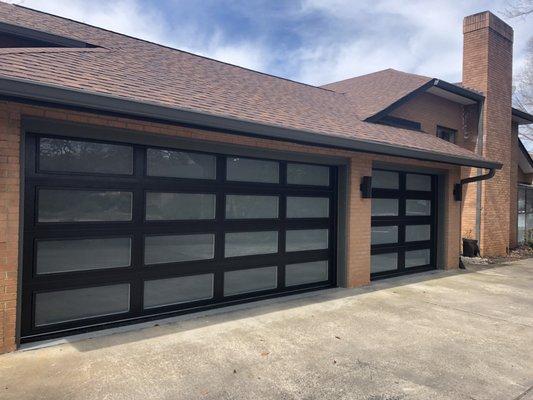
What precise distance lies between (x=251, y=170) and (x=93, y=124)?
2.67 metres

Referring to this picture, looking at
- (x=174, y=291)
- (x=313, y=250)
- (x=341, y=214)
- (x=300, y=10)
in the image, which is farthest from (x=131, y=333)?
(x=300, y=10)

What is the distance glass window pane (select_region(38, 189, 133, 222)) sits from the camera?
4.87 meters

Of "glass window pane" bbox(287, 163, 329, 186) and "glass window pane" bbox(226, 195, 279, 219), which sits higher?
"glass window pane" bbox(287, 163, 329, 186)

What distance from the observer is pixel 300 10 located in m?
12.1

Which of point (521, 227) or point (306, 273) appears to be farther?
point (521, 227)

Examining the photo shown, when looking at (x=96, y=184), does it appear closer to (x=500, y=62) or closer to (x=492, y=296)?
(x=492, y=296)

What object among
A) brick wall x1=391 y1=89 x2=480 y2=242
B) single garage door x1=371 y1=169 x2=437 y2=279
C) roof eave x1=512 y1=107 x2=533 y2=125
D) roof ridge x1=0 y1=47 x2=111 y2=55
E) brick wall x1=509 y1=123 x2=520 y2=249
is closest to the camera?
roof ridge x1=0 y1=47 x2=111 y2=55

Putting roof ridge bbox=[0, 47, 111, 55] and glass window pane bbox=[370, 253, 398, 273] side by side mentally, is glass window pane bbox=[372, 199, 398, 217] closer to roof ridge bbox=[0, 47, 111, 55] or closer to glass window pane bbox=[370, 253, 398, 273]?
glass window pane bbox=[370, 253, 398, 273]

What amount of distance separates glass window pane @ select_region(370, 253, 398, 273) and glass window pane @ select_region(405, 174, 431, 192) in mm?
1753

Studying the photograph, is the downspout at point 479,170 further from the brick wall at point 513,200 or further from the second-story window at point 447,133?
the brick wall at point 513,200

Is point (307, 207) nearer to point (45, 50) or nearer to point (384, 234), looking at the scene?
point (384, 234)

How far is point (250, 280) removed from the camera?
268 inches

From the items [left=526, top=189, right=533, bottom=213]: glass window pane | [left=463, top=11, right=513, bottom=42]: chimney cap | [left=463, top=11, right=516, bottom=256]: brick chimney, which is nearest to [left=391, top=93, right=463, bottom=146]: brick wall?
[left=463, top=11, right=516, bottom=256]: brick chimney

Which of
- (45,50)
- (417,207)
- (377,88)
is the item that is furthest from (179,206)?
(377,88)
